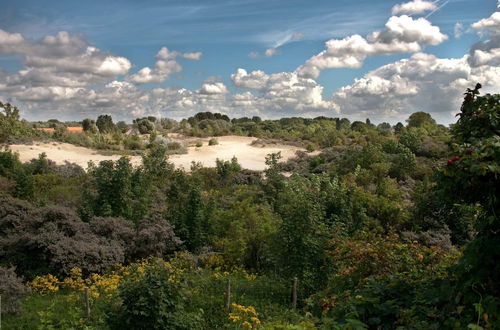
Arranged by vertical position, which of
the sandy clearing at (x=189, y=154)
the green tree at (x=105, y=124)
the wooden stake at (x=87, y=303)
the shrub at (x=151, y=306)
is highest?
the green tree at (x=105, y=124)

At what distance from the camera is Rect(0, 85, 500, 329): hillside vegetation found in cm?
346

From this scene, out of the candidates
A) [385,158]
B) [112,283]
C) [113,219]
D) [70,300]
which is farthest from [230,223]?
[385,158]

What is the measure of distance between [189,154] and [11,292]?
84.6 ft

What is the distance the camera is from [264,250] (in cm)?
1168

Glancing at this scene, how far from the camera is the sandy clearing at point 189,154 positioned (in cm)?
2867

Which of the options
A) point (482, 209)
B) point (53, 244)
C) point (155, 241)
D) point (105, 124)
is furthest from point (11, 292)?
point (105, 124)

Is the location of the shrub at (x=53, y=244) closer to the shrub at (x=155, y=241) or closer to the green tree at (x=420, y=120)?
the shrub at (x=155, y=241)

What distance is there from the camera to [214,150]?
37.3m

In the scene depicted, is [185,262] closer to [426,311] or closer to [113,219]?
[113,219]

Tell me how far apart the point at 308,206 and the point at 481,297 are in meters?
7.05

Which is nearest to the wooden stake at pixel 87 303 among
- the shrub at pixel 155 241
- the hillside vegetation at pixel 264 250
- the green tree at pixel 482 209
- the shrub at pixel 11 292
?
the hillside vegetation at pixel 264 250

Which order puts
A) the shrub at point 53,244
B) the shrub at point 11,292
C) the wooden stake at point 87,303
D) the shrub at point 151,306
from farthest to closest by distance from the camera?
the shrub at point 53,244 < the shrub at point 11,292 < the wooden stake at point 87,303 < the shrub at point 151,306

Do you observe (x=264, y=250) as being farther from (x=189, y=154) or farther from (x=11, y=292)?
(x=189, y=154)

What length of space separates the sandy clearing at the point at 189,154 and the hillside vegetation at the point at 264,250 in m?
6.76
